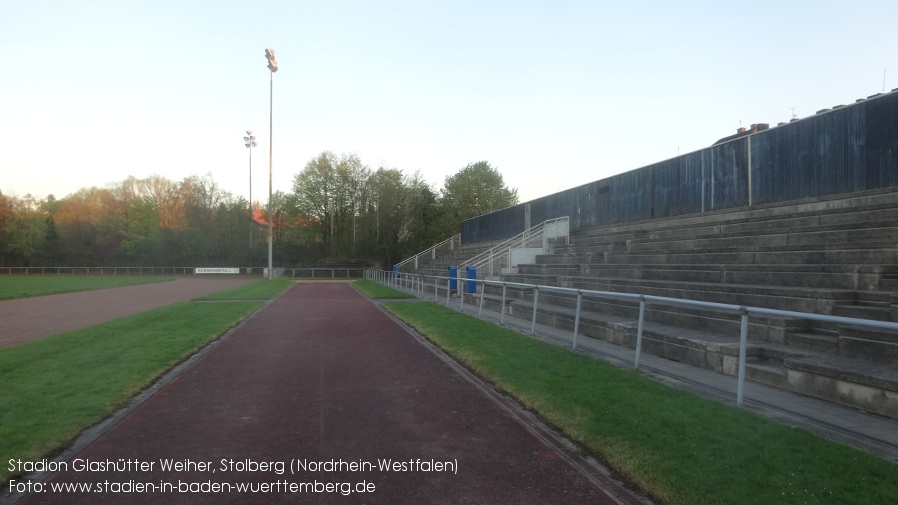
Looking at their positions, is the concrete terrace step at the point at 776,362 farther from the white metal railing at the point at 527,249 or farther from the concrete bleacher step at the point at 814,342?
the white metal railing at the point at 527,249

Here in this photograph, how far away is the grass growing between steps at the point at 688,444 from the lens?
347 cm

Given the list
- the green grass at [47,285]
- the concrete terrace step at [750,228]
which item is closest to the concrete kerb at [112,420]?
the concrete terrace step at [750,228]

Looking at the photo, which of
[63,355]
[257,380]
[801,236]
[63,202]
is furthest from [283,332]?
[63,202]

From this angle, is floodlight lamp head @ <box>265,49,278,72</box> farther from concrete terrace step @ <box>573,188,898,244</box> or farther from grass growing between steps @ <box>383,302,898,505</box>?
grass growing between steps @ <box>383,302,898,505</box>

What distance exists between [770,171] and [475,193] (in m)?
46.7

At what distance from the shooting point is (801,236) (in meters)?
10.3

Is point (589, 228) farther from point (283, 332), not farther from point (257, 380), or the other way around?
point (257, 380)

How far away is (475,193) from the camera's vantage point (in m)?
59.7

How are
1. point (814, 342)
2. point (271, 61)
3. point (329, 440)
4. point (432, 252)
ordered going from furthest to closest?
point (271, 61)
point (432, 252)
point (814, 342)
point (329, 440)

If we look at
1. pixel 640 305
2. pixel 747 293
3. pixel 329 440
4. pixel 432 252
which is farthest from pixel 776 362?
pixel 432 252

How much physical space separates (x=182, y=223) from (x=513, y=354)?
6397cm

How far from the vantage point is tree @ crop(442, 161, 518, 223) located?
58688 millimetres

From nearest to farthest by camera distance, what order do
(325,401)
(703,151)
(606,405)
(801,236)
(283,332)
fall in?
(606,405) < (325,401) < (801,236) < (283,332) < (703,151)

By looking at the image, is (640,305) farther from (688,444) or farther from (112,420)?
(112,420)
